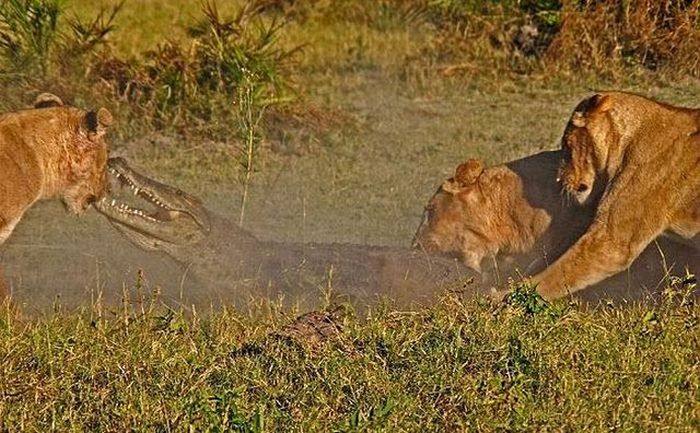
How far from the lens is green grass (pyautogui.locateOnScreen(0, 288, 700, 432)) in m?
5.02

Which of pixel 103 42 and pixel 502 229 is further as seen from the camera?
pixel 103 42

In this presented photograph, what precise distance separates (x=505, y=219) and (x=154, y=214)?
1.70m

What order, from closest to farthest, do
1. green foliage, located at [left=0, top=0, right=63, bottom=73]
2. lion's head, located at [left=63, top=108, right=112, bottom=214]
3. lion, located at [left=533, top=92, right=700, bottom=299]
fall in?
lion, located at [left=533, top=92, right=700, bottom=299] → lion's head, located at [left=63, top=108, right=112, bottom=214] → green foliage, located at [left=0, top=0, right=63, bottom=73]

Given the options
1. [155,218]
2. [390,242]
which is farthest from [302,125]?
[155,218]

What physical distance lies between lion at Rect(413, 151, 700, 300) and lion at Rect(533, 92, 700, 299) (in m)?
0.24

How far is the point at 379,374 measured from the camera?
215 inches

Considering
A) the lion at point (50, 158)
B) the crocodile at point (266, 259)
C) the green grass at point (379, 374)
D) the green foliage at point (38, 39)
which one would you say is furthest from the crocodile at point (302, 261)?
the green foliage at point (38, 39)

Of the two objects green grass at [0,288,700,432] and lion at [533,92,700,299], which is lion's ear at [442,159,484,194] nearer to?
lion at [533,92,700,299]

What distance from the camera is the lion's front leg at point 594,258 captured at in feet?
23.3

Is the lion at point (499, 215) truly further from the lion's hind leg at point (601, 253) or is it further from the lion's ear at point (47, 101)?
the lion's ear at point (47, 101)

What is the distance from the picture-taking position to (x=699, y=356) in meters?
5.53

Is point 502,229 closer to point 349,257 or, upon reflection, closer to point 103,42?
point 349,257

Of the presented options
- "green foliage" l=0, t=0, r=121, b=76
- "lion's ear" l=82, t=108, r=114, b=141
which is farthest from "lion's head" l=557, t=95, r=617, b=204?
"green foliage" l=0, t=0, r=121, b=76

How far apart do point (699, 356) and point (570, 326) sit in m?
0.51
